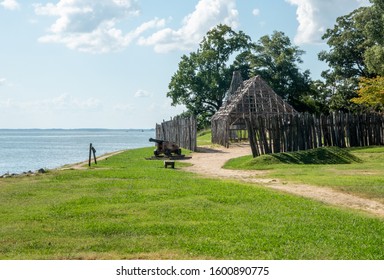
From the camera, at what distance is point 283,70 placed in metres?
52.9

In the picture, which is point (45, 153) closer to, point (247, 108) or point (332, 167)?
point (247, 108)

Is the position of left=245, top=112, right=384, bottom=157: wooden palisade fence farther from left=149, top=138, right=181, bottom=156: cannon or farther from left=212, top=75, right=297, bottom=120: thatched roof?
left=212, top=75, right=297, bottom=120: thatched roof

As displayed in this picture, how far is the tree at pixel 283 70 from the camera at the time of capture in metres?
52.8

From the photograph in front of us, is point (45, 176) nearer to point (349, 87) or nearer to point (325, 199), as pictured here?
point (325, 199)

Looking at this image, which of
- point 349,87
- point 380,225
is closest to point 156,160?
point 380,225

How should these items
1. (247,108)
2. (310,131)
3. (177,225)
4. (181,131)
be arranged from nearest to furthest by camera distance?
1. (177,225)
2. (310,131)
3. (181,131)
4. (247,108)

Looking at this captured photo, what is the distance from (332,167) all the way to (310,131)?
5.65 m

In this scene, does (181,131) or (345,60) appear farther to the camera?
(345,60)

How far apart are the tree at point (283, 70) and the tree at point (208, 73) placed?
4.07m

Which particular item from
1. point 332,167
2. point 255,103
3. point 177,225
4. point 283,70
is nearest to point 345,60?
point 283,70

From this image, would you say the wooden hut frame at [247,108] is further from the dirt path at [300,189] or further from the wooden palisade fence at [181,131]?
the dirt path at [300,189]

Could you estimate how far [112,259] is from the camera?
7211 millimetres

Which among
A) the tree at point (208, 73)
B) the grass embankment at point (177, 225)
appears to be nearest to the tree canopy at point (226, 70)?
the tree at point (208, 73)

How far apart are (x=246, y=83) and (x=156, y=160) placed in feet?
61.1
